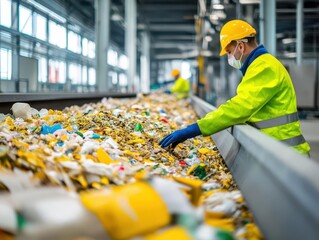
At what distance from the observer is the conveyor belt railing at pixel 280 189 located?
1.41 meters

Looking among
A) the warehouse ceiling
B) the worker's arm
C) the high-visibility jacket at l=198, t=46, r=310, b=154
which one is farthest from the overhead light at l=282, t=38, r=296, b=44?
the worker's arm

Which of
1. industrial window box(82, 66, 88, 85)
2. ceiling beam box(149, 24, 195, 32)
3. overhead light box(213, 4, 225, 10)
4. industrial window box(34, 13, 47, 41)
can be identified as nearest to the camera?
overhead light box(213, 4, 225, 10)

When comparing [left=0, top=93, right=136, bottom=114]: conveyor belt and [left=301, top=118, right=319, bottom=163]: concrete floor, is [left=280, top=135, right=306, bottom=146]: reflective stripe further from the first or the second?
[left=0, top=93, right=136, bottom=114]: conveyor belt

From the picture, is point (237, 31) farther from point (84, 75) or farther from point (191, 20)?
point (191, 20)

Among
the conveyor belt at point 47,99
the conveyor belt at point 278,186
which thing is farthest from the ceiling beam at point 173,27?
the conveyor belt at point 278,186

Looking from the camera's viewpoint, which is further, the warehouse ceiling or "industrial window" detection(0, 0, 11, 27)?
the warehouse ceiling

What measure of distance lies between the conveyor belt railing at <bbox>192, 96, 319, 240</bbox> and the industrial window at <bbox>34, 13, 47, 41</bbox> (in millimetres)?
11835

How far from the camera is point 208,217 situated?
202 centimetres

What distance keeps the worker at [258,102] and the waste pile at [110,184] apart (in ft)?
1.33

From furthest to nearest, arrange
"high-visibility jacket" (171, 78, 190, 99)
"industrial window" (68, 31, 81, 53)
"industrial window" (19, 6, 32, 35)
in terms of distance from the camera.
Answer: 1. "industrial window" (68, 31, 81, 53)
2. "high-visibility jacket" (171, 78, 190, 99)
3. "industrial window" (19, 6, 32, 35)

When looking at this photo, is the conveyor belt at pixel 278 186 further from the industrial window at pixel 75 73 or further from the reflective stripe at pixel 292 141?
the industrial window at pixel 75 73

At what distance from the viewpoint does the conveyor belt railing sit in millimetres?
1407

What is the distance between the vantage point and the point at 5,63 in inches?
424

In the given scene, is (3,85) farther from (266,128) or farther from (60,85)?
(266,128)
